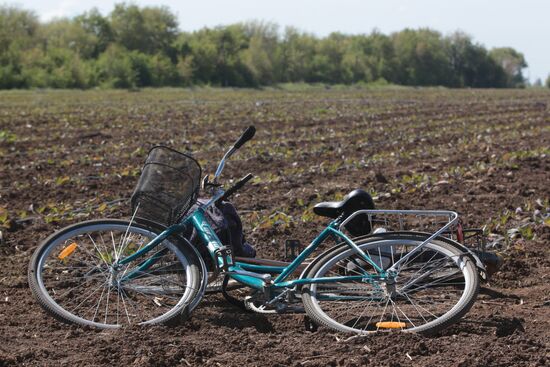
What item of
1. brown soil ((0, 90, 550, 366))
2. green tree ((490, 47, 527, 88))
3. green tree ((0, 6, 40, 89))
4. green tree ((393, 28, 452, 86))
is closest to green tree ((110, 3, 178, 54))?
green tree ((0, 6, 40, 89))

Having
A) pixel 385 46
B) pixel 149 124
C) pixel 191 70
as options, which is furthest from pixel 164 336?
pixel 385 46

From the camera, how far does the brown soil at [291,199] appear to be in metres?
4.34

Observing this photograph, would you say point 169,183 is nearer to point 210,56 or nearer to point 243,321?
point 243,321

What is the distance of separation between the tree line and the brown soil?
49.7 metres

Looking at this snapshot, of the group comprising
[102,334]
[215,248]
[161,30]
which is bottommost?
[102,334]

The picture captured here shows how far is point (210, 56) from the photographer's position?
305 ft

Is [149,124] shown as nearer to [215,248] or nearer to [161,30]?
[215,248]

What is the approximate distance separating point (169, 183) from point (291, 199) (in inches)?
186

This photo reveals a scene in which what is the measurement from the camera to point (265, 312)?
5.04m

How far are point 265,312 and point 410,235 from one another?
1.01m

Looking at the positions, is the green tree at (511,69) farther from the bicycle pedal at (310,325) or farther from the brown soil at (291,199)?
the bicycle pedal at (310,325)

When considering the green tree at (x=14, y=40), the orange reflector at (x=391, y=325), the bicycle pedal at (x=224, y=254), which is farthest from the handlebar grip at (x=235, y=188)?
the green tree at (x=14, y=40)

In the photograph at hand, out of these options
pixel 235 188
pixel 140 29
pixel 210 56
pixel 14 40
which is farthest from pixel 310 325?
pixel 140 29

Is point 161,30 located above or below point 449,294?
above
